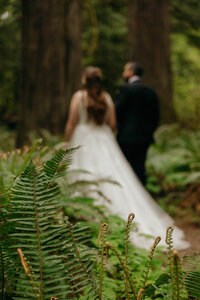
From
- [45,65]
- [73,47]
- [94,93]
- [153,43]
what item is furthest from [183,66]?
[94,93]

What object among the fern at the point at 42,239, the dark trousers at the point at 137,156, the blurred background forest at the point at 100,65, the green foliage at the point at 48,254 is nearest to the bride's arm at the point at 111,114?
the dark trousers at the point at 137,156

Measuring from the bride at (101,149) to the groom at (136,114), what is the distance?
21.9 inches

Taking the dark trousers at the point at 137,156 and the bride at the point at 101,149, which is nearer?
Answer: the bride at the point at 101,149

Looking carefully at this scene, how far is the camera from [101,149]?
4.85 meters

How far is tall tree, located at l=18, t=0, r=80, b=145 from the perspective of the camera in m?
6.12

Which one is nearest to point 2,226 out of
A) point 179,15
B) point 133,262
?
point 133,262

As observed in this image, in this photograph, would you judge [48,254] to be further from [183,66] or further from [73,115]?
[183,66]

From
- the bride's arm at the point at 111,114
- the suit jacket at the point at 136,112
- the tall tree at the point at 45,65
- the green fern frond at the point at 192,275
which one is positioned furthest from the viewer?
the tall tree at the point at 45,65

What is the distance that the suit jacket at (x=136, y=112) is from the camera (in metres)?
5.38

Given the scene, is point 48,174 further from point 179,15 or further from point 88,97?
point 179,15

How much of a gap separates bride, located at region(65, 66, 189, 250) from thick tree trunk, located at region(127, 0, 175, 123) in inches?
158

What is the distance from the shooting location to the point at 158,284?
1747 mm

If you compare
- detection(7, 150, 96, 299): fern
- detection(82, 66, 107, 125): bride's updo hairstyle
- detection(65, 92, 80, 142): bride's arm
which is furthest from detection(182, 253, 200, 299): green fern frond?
detection(65, 92, 80, 142): bride's arm

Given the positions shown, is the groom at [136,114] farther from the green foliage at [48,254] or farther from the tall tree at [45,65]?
the green foliage at [48,254]
